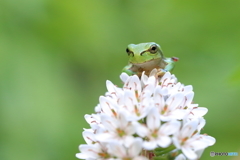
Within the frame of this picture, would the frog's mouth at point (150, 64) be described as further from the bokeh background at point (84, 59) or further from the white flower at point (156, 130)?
the white flower at point (156, 130)

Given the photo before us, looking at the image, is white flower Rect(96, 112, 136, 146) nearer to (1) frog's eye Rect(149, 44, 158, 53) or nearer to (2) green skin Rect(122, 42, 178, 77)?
(2) green skin Rect(122, 42, 178, 77)

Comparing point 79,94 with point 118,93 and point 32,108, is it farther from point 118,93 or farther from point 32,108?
point 118,93

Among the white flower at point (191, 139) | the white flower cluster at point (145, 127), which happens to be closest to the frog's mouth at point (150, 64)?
the white flower cluster at point (145, 127)

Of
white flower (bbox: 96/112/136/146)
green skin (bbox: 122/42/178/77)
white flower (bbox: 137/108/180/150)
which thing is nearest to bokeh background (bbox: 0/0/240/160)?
green skin (bbox: 122/42/178/77)

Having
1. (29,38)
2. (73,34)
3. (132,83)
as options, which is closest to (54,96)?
(29,38)

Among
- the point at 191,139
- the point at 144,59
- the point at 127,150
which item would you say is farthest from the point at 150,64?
the point at 127,150

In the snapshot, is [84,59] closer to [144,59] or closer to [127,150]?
[144,59]
